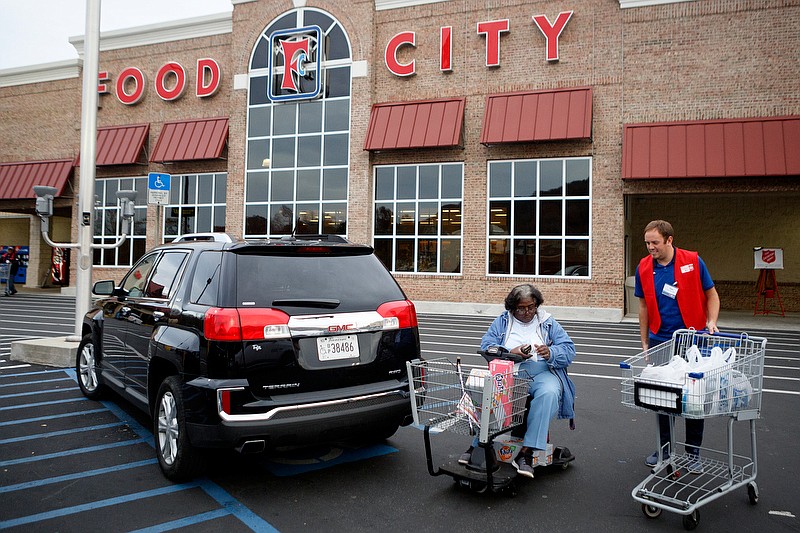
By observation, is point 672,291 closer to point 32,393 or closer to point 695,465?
point 695,465

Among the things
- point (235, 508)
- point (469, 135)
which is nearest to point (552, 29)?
point (469, 135)

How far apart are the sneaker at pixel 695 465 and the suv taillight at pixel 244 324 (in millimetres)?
3066

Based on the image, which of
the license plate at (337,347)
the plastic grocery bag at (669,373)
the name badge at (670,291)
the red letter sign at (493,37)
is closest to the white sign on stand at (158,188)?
the license plate at (337,347)

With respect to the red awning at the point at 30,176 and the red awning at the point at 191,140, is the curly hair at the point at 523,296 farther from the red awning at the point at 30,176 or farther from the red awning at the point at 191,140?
the red awning at the point at 30,176

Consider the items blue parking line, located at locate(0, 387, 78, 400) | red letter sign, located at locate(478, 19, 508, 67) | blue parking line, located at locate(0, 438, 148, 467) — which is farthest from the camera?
→ red letter sign, located at locate(478, 19, 508, 67)

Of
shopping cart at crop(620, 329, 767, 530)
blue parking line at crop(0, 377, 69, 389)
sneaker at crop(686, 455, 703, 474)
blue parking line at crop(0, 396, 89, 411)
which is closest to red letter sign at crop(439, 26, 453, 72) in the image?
blue parking line at crop(0, 377, 69, 389)

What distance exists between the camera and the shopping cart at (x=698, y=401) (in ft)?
11.9

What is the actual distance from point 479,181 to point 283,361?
16.1 meters

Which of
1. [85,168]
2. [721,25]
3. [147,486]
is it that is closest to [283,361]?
[147,486]

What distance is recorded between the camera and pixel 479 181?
63.5ft

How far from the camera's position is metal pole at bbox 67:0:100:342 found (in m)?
9.28

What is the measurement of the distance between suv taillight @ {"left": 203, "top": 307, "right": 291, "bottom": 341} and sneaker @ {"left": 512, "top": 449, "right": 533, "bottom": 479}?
1913 millimetres

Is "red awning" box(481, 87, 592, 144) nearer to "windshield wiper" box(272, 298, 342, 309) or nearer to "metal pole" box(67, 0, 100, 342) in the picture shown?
"metal pole" box(67, 0, 100, 342)

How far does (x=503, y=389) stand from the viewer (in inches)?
157
